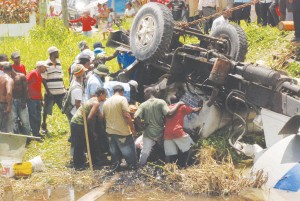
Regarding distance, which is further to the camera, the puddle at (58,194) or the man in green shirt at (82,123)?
the man in green shirt at (82,123)

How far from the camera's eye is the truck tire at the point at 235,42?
40.2 feet

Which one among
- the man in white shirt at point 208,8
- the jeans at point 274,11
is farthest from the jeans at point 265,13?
the man in white shirt at point 208,8

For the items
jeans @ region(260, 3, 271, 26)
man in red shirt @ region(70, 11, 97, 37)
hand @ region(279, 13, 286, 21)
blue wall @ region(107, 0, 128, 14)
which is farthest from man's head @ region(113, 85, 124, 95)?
blue wall @ region(107, 0, 128, 14)

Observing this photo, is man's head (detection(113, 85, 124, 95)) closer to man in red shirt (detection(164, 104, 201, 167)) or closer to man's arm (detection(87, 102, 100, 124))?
man's arm (detection(87, 102, 100, 124))

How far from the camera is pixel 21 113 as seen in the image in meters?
13.0

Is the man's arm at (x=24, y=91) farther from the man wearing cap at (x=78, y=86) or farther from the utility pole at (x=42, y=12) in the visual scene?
the utility pole at (x=42, y=12)

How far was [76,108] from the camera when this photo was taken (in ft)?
40.2

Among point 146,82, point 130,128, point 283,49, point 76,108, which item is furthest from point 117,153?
point 283,49

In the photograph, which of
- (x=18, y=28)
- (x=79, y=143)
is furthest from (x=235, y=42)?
(x=18, y=28)

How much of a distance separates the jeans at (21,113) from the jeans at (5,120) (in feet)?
0.32

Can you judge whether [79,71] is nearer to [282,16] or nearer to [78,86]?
[78,86]

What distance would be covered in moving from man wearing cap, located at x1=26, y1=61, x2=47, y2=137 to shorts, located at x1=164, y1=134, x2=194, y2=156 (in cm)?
351

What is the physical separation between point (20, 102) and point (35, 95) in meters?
0.53

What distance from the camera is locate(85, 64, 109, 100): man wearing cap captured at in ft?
39.1
